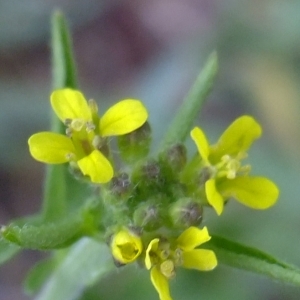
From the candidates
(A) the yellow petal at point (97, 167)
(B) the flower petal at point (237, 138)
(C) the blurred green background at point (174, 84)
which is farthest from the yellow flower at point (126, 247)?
(C) the blurred green background at point (174, 84)

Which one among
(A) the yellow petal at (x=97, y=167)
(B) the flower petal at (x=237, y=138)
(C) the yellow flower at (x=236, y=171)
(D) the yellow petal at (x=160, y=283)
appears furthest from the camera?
(B) the flower petal at (x=237, y=138)

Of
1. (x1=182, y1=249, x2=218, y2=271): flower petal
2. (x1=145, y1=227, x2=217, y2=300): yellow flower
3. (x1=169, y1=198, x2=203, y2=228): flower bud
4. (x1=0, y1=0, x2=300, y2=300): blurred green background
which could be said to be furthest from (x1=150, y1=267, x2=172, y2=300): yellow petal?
(x1=0, y1=0, x2=300, y2=300): blurred green background

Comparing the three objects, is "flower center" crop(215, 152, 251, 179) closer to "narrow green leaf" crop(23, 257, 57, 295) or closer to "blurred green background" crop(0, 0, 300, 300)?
"narrow green leaf" crop(23, 257, 57, 295)

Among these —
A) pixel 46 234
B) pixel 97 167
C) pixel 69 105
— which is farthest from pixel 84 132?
pixel 46 234

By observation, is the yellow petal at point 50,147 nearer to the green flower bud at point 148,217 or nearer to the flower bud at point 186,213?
the green flower bud at point 148,217

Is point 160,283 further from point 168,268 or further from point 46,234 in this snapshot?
point 46,234
